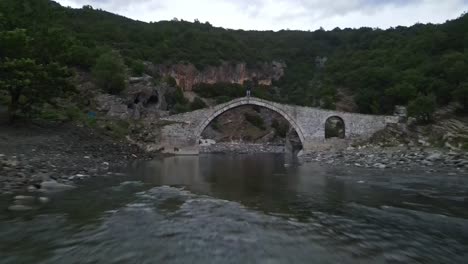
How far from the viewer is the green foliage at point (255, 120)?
221 feet

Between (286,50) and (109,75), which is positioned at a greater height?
(286,50)

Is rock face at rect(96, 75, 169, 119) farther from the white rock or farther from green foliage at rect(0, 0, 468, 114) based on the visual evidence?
the white rock

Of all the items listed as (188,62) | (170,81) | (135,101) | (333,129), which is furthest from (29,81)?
(188,62)

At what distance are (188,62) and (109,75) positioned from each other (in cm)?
4500

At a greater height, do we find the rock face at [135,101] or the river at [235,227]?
the rock face at [135,101]

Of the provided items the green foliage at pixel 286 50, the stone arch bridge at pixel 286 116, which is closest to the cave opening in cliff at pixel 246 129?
the green foliage at pixel 286 50

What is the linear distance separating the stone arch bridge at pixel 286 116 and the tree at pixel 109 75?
532 cm

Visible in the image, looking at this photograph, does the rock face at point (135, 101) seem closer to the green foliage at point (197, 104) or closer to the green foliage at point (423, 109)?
the green foliage at point (423, 109)

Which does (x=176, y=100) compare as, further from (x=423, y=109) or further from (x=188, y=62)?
(x=423, y=109)

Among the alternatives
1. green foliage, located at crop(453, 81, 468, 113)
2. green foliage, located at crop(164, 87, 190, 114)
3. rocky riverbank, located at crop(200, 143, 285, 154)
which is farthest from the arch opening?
green foliage, located at crop(164, 87, 190, 114)

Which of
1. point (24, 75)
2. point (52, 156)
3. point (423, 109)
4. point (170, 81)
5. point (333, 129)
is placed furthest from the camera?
point (170, 81)

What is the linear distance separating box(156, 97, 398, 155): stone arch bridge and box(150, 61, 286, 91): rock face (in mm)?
→ 32204

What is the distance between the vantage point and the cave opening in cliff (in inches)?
2411

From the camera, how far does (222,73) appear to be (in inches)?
3280
